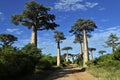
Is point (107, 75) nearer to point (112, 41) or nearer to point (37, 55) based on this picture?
point (37, 55)

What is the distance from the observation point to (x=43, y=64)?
3309cm

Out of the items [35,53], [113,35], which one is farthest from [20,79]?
[113,35]

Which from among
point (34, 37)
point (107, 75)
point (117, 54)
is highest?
point (34, 37)

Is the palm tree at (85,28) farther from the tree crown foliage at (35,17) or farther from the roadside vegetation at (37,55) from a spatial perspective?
the tree crown foliage at (35,17)

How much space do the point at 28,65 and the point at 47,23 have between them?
15.4 m

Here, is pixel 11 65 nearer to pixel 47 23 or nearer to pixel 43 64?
pixel 43 64

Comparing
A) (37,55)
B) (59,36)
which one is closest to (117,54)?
(37,55)

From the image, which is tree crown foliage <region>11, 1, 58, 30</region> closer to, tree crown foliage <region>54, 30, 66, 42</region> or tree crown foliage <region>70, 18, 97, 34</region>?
tree crown foliage <region>70, 18, 97, 34</region>

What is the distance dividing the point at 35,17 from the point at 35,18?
16cm

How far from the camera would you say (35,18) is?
35.7 meters

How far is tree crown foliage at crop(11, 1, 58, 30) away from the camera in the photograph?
3534 centimetres

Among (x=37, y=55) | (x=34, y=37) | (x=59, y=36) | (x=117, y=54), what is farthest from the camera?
(x=59, y=36)

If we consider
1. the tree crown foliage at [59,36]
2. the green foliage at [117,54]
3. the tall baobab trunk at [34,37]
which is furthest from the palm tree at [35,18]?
the tree crown foliage at [59,36]

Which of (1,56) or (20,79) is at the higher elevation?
(1,56)
